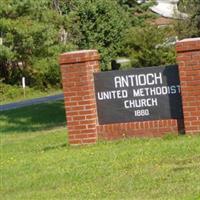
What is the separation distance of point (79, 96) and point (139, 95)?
1.04 meters

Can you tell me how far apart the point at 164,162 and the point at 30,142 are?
315 inches

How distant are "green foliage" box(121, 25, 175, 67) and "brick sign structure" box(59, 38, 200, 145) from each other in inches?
637

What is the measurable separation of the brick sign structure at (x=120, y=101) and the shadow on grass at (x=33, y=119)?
921 centimetres

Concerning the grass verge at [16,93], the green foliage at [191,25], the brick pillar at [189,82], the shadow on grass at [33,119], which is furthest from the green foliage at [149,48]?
the brick pillar at [189,82]

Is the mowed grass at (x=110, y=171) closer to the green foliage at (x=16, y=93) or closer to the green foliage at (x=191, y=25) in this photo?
the green foliage at (x=191, y=25)

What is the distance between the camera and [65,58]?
13.4 m

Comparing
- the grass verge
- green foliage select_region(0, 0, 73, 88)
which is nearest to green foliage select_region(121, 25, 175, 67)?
green foliage select_region(0, 0, 73, 88)

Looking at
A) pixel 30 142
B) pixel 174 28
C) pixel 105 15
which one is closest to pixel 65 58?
pixel 30 142

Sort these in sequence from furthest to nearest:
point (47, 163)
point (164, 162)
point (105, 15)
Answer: point (105, 15) < point (47, 163) < point (164, 162)

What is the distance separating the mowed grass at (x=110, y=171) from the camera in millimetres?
8930

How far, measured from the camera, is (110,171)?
407 inches

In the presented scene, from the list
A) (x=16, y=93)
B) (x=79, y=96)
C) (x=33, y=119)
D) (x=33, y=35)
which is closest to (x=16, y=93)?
(x=16, y=93)

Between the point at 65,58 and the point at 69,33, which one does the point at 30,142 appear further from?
the point at 69,33

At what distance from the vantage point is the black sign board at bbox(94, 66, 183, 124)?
13.1 meters
